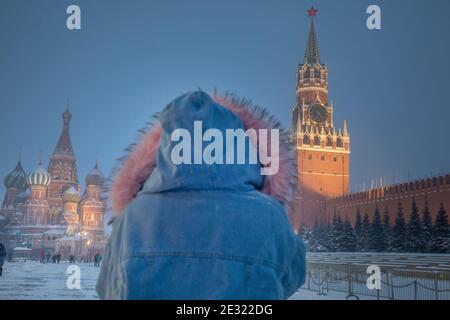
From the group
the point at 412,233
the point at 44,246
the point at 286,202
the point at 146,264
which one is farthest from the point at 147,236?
the point at 44,246

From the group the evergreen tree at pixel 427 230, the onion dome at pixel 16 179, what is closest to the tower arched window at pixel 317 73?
the evergreen tree at pixel 427 230

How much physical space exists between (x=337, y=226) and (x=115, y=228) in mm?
14096

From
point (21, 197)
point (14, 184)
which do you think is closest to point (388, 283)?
point (21, 197)

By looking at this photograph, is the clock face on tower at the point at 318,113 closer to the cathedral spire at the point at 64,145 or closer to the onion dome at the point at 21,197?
the cathedral spire at the point at 64,145

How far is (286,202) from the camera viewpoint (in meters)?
1.13

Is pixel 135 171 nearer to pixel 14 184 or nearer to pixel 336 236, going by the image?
pixel 336 236

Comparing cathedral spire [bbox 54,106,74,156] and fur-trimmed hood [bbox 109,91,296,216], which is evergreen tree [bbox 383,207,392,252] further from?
cathedral spire [bbox 54,106,74,156]

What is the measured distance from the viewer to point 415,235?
36.1ft

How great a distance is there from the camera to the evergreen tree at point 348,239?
526 inches

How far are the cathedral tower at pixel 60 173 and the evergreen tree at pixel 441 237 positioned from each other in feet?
76.9

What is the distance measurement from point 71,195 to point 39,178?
197 centimetres

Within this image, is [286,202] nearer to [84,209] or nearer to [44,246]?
[44,246]

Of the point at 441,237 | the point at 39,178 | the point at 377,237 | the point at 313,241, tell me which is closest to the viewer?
the point at 441,237

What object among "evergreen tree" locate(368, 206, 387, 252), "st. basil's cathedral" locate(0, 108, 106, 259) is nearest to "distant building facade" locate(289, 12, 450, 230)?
"evergreen tree" locate(368, 206, 387, 252)
